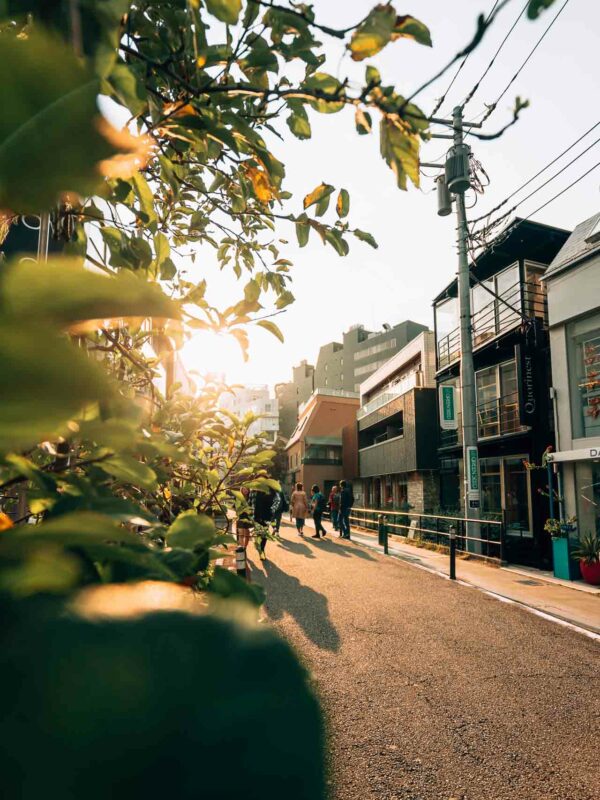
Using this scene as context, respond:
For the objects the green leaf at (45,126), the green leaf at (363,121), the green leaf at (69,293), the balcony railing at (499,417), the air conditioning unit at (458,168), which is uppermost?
the air conditioning unit at (458,168)

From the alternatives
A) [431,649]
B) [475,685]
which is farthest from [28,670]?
[431,649]

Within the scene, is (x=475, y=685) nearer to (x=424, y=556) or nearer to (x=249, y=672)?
(x=249, y=672)

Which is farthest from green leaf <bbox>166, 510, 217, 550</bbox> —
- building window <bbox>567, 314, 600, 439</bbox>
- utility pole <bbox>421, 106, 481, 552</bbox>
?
utility pole <bbox>421, 106, 481, 552</bbox>

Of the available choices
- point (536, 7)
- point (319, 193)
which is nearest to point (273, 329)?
point (319, 193)

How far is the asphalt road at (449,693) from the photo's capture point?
305cm

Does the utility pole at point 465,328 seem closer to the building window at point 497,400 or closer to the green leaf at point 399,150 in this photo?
the building window at point 497,400

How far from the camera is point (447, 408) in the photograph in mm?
17031

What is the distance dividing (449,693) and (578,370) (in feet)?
29.0

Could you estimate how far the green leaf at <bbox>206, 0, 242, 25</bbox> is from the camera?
0.90 metres

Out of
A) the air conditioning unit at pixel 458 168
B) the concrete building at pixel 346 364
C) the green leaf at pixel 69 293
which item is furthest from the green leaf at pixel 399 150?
the concrete building at pixel 346 364

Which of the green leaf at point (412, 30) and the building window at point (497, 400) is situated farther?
the building window at point (497, 400)

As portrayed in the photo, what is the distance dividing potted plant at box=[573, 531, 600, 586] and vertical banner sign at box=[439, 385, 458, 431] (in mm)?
8074

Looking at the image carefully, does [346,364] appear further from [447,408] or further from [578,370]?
[578,370]

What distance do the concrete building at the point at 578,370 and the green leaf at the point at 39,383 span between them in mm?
10998
